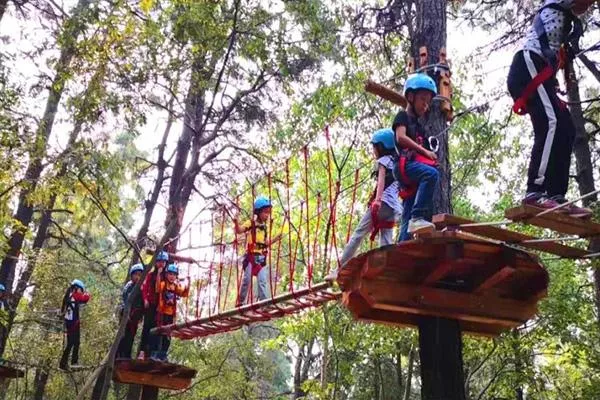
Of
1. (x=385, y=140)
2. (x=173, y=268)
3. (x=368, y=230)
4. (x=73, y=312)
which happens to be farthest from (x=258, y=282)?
(x=73, y=312)

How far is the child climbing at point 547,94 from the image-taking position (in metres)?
2.34

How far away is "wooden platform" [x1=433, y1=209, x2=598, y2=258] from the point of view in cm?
224

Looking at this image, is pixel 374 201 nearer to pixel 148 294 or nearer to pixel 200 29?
pixel 200 29

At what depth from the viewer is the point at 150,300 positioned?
525 cm

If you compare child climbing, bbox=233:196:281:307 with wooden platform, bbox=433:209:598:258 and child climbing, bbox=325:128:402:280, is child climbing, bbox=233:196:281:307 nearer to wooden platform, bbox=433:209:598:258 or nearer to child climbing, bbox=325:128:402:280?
child climbing, bbox=325:128:402:280

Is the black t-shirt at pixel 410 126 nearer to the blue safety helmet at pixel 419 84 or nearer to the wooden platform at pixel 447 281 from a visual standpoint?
the blue safety helmet at pixel 419 84

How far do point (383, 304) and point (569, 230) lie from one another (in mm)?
754

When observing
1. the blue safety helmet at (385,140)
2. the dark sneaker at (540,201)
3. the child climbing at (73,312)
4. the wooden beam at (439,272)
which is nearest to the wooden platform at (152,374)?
the child climbing at (73,312)

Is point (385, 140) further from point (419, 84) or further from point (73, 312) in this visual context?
point (73, 312)

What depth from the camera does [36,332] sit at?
8992mm

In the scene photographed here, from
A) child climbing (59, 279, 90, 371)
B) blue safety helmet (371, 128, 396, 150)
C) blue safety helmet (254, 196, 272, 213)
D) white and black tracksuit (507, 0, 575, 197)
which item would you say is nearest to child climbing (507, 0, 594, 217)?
white and black tracksuit (507, 0, 575, 197)

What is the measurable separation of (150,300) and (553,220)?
393cm

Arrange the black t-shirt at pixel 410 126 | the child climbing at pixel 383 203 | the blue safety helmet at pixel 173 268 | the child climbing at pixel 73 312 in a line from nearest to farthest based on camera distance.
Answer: the black t-shirt at pixel 410 126 < the child climbing at pixel 383 203 < the blue safety helmet at pixel 173 268 < the child climbing at pixel 73 312

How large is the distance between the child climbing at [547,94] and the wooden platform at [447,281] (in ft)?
0.95
